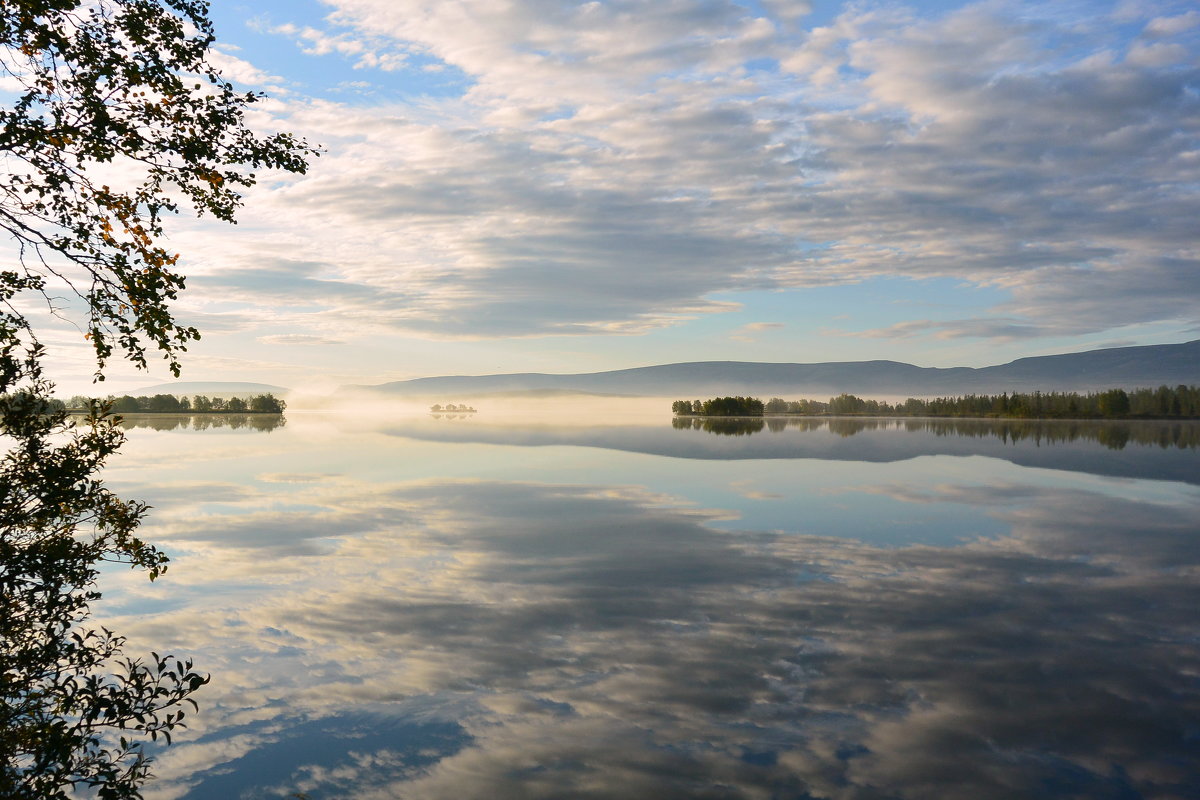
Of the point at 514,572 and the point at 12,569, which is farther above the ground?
the point at 12,569

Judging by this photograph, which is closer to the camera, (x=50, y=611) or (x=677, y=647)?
(x=50, y=611)

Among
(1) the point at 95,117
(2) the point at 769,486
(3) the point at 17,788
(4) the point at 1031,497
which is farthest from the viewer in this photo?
(2) the point at 769,486

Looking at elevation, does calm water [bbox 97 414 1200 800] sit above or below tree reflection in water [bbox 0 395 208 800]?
below

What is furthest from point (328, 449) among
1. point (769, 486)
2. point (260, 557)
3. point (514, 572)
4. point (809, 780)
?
point (809, 780)

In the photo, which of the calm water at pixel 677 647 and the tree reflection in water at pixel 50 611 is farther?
the calm water at pixel 677 647

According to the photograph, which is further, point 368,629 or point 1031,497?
point 1031,497

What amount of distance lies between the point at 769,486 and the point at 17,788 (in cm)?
3786

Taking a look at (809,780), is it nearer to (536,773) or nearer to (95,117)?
(536,773)

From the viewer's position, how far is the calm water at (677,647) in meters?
11.0

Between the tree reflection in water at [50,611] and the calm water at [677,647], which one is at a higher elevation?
the tree reflection in water at [50,611]

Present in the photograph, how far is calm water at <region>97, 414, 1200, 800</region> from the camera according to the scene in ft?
36.0

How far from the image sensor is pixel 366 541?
88.6 ft

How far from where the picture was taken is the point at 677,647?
1572 cm

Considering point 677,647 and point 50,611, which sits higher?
point 50,611
